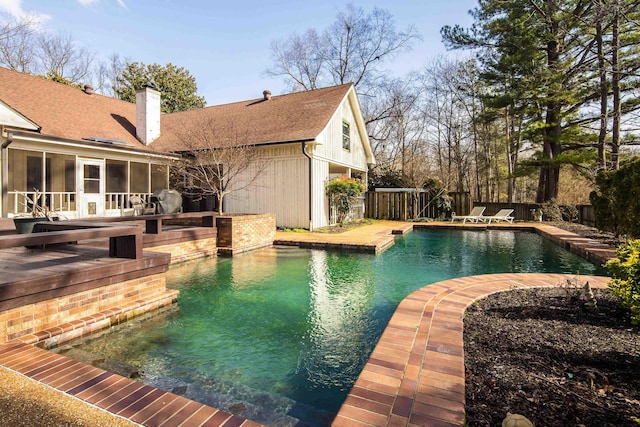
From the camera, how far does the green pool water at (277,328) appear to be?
2633 mm

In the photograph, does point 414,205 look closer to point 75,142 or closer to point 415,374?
point 75,142

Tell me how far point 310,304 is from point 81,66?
2782cm

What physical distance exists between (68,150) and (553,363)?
41.7ft

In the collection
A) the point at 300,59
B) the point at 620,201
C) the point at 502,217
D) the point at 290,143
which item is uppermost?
the point at 300,59

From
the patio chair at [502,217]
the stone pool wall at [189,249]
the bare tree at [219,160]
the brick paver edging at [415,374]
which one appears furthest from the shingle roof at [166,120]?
the brick paver edging at [415,374]

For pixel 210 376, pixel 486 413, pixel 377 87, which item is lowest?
pixel 210 376

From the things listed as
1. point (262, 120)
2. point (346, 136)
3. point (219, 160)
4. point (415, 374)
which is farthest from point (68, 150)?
point (415, 374)

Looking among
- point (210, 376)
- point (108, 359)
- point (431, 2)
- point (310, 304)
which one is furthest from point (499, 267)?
point (431, 2)

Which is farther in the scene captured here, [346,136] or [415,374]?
[346,136]

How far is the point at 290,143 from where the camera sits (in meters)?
11.7

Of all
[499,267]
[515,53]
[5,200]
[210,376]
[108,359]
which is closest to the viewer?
[210,376]

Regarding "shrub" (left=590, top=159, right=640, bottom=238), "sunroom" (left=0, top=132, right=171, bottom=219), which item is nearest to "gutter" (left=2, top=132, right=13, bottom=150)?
"sunroom" (left=0, top=132, right=171, bottom=219)

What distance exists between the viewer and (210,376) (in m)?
2.84

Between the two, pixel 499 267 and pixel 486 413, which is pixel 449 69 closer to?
pixel 499 267
